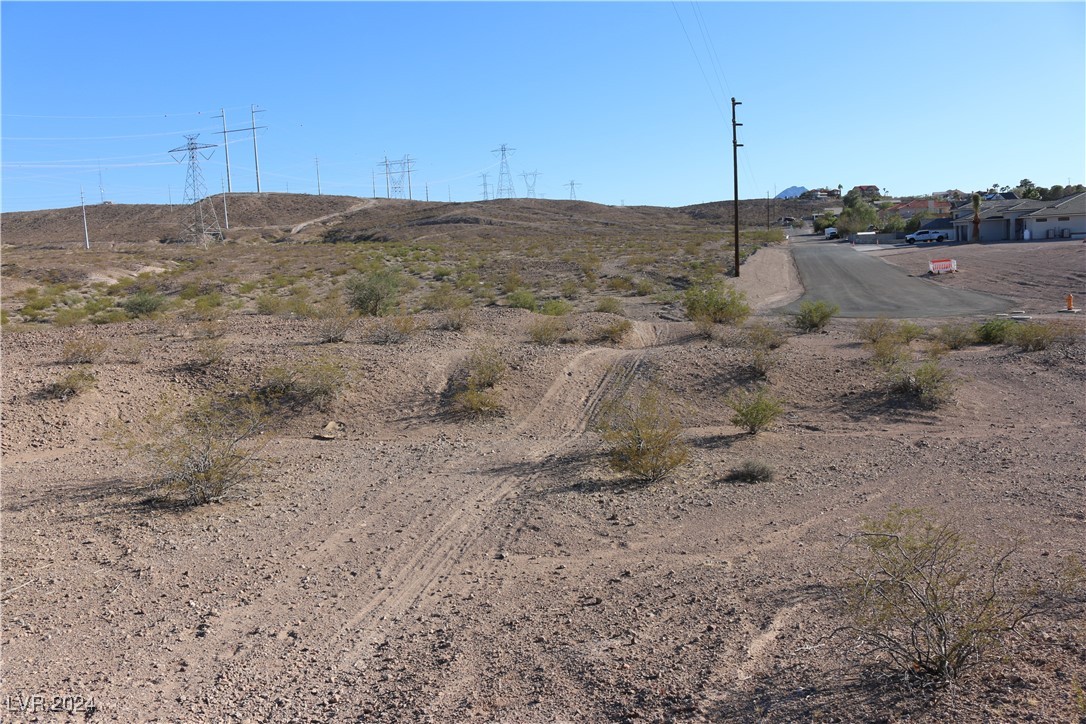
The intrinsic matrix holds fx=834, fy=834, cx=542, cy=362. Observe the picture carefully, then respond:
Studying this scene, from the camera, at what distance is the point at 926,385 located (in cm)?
1596

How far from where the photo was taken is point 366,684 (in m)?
6.59

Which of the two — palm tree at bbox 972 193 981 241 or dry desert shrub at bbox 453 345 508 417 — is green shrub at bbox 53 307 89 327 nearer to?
dry desert shrub at bbox 453 345 508 417

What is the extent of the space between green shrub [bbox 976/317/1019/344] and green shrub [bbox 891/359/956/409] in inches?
266

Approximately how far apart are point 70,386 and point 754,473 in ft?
41.8

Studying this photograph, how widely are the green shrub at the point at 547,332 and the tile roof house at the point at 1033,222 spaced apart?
71.8m

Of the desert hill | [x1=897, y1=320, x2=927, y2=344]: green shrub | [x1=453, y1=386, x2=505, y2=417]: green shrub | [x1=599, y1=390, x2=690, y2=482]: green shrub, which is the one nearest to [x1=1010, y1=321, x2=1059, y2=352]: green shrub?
[x1=897, y1=320, x2=927, y2=344]: green shrub

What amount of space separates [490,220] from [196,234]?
44361mm

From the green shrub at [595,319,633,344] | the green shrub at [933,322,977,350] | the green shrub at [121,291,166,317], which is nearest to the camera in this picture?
the green shrub at [933,322,977,350]

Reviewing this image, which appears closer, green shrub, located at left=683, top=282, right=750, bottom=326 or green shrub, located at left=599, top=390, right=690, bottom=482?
green shrub, located at left=599, top=390, right=690, bottom=482

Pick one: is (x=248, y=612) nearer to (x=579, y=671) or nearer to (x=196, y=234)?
(x=579, y=671)

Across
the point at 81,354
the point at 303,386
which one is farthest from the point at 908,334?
the point at 81,354

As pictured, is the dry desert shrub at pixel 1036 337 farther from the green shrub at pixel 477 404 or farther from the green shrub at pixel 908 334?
the green shrub at pixel 477 404

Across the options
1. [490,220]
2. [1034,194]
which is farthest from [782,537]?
[1034,194]

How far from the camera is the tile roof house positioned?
77.8 m
